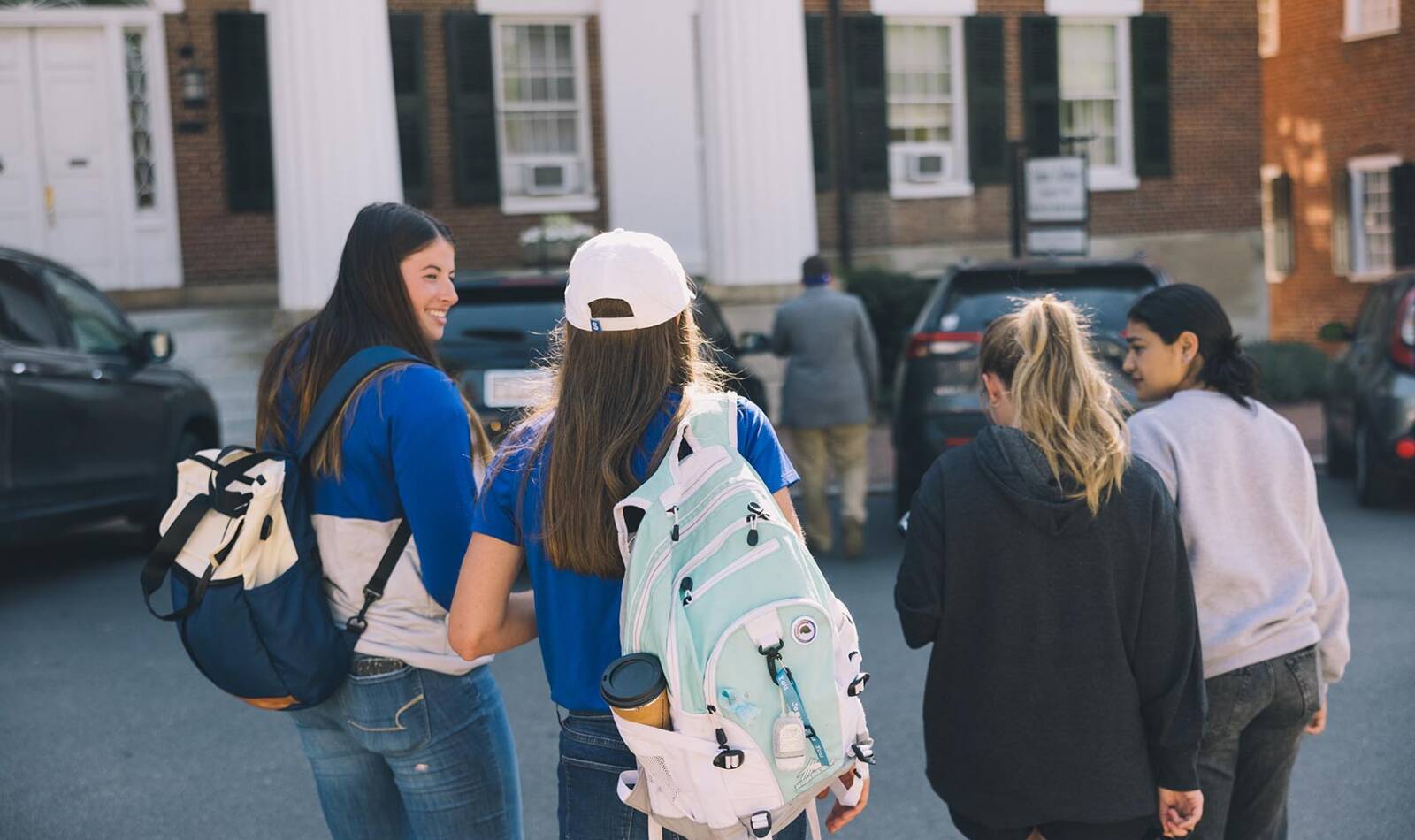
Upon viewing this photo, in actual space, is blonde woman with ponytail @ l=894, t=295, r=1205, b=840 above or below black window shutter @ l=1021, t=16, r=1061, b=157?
below

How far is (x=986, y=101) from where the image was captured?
20.7m

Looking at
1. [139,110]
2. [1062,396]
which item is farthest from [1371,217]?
[1062,396]

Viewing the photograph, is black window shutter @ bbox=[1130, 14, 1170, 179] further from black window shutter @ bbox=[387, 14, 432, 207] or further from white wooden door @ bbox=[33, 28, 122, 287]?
white wooden door @ bbox=[33, 28, 122, 287]

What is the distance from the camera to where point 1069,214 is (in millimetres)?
16156

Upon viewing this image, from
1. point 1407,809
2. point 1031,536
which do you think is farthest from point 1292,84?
point 1031,536

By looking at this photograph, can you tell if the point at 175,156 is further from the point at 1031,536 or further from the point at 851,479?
the point at 1031,536

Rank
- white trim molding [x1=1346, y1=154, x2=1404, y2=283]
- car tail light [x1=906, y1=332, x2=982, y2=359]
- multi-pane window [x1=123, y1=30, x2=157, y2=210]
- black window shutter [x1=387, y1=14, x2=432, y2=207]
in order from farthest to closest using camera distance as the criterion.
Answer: white trim molding [x1=1346, y1=154, x2=1404, y2=283]
black window shutter [x1=387, y1=14, x2=432, y2=207]
multi-pane window [x1=123, y1=30, x2=157, y2=210]
car tail light [x1=906, y1=332, x2=982, y2=359]

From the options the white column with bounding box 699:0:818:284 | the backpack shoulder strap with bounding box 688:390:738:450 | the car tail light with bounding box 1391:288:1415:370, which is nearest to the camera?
the backpack shoulder strap with bounding box 688:390:738:450

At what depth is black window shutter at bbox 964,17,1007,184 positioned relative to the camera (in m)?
20.6

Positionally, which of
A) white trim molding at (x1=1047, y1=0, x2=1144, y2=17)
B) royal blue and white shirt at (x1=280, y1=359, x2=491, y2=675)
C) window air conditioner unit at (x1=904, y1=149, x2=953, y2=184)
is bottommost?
royal blue and white shirt at (x1=280, y1=359, x2=491, y2=675)

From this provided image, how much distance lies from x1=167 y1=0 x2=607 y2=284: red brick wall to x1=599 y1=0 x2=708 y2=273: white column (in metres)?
1.40

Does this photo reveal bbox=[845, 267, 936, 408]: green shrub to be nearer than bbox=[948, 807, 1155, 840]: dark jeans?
No

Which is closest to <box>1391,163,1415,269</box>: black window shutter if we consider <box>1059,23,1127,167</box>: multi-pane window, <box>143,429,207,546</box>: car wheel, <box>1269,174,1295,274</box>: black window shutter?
<box>1269,174,1295,274</box>: black window shutter

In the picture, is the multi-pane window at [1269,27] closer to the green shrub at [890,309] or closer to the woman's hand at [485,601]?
the green shrub at [890,309]
